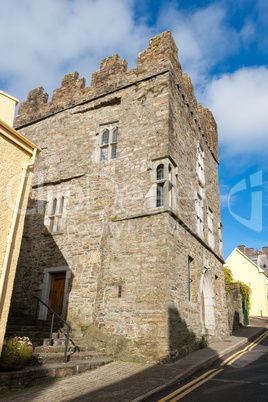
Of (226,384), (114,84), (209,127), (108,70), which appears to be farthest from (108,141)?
(226,384)

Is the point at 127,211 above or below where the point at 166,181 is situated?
below

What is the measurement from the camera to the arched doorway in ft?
41.8

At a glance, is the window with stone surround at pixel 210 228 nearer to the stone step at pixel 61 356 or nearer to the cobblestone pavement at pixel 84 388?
the stone step at pixel 61 356

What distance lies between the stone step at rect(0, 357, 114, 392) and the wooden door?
3.71m

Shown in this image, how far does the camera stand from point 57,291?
1113 centimetres

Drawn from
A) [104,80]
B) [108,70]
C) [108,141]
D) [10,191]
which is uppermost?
[108,70]

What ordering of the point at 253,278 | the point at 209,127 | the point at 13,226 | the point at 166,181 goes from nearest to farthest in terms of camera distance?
1. the point at 13,226
2. the point at 166,181
3. the point at 209,127
4. the point at 253,278

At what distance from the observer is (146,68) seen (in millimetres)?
12688

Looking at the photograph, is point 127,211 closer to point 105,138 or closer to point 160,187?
point 160,187

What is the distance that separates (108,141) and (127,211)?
142 inches

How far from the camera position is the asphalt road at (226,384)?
5.50m

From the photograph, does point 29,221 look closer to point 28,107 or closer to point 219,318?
point 28,107

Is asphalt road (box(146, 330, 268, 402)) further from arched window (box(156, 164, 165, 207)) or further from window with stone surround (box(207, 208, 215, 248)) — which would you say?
window with stone surround (box(207, 208, 215, 248))

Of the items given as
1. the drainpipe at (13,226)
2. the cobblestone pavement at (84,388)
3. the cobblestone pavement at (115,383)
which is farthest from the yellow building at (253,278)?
the drainpipe at (13,226)
